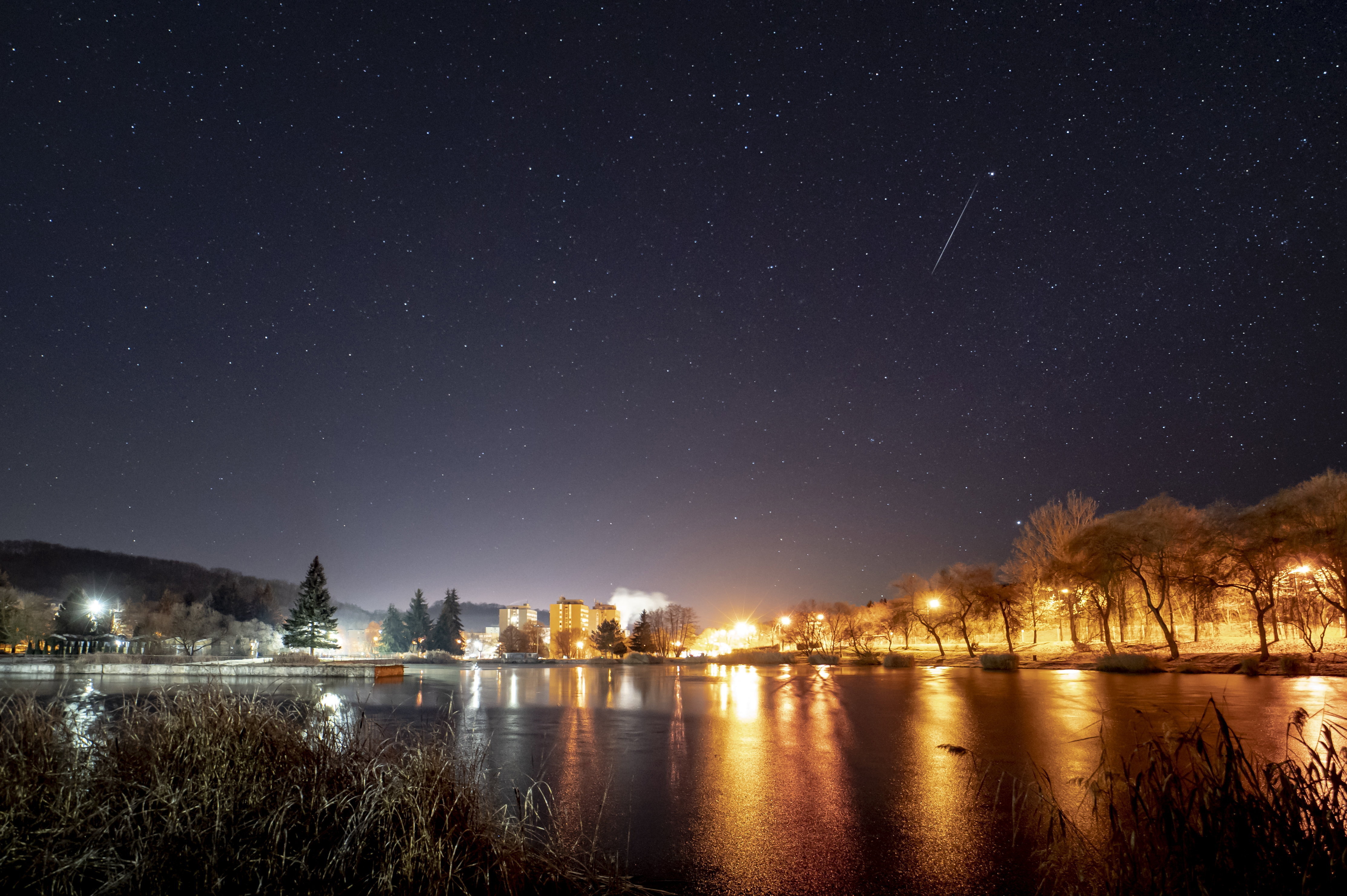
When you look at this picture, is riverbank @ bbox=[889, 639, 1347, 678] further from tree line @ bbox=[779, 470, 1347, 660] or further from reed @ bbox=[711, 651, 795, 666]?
reed @ bbox=[711, 651, 795, 666]

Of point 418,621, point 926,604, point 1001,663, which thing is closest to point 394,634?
point 418,621

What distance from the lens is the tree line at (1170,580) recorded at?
34281 millimetres

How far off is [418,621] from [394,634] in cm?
392

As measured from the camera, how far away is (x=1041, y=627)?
5916 centimetres

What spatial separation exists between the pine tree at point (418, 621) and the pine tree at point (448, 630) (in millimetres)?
962

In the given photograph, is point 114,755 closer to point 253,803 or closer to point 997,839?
point 253,803

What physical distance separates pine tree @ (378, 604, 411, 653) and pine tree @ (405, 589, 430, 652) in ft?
2.28

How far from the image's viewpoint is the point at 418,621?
289ft

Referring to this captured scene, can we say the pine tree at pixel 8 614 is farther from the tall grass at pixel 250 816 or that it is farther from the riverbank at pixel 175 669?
the tall grass at pixel 250 816

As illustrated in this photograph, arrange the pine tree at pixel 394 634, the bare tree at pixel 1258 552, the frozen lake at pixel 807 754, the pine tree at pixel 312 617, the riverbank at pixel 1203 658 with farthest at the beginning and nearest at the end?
the pine tree at pixel 394 634 → the pine tree at pixel 312 617 → the bare tree at pixel 1258 552 → the riverbank at pixel 1203 658 → the frozen lake at pixel 807 754

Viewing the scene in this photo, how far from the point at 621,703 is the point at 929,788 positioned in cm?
1481

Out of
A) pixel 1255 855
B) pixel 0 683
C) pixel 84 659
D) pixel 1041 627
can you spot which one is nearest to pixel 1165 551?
pixel 1041 627

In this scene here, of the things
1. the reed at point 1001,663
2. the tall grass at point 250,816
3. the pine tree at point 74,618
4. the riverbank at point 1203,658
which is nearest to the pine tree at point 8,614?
the pine tree at point 74,618

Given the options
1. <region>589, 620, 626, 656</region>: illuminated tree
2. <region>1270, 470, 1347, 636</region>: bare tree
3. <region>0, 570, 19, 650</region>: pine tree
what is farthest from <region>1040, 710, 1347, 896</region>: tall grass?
<region>589, 620, 626, 656</region>: illuminated tree
